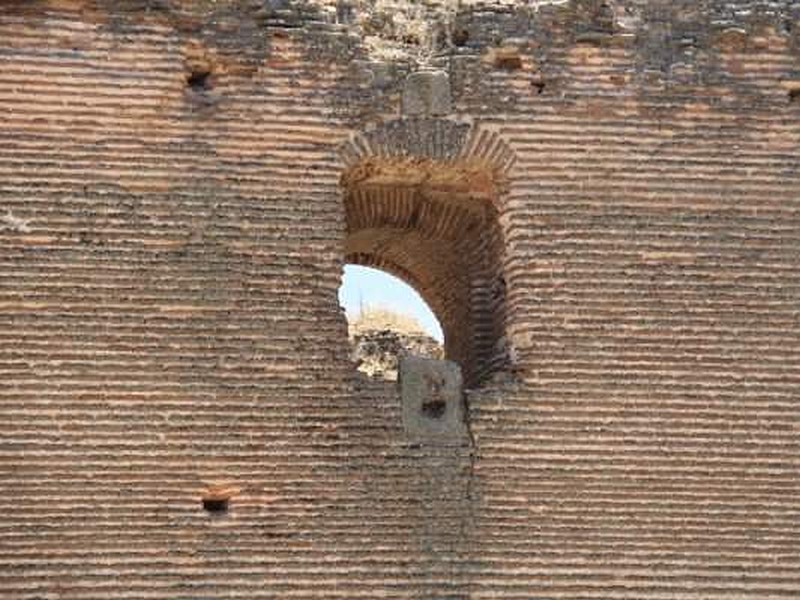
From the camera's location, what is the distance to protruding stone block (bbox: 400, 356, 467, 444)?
841 cm

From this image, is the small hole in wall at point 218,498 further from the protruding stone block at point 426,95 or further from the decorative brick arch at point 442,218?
the protruding stone block at point 426,95

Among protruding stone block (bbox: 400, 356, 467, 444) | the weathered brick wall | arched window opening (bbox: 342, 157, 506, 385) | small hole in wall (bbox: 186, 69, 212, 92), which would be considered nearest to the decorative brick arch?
arched window opening (bbox: 342, 157, 506, 385)

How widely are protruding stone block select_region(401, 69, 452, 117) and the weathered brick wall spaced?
105mm

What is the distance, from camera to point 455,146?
8.91 meters

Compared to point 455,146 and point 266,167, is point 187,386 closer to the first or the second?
point 266,167

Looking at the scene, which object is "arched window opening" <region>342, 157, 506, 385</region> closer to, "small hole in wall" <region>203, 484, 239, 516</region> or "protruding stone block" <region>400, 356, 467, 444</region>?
"protruding stone block" <region>400, 356, 467, 444</region>

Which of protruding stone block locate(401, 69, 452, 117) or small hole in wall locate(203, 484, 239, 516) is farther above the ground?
protruding stone block locate(401, 69, 452, 117)

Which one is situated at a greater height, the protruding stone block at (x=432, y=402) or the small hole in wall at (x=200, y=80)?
the small hole in wall at (x=200, y=80)

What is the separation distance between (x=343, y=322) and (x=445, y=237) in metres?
1.69

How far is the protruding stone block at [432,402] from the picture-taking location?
841 cm

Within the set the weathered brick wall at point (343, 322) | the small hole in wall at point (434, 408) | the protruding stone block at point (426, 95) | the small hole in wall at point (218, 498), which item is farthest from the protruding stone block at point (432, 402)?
the protruding stone block at point (426, 95)

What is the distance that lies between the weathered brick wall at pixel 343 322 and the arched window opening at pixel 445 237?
33cm

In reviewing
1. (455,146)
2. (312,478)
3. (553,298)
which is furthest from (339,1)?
(312,478)

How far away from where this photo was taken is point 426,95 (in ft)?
29.4
